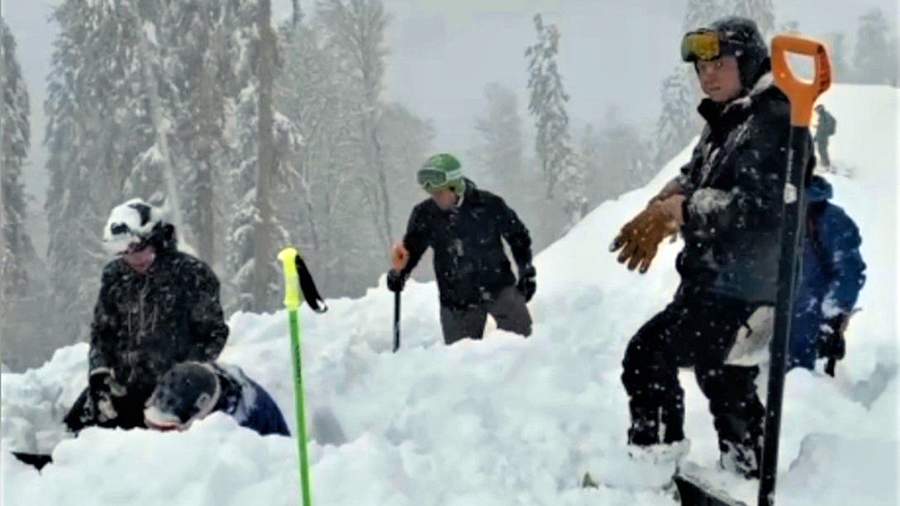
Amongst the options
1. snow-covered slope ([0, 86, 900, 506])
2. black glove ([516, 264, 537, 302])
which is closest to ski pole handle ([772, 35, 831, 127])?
snow-covered slope ([0, 86, 900, 506])

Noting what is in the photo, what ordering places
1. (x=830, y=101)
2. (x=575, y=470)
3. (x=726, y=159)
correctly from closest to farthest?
(x=726, y=159) < (x=575, y=470) < (x=830, y=101)

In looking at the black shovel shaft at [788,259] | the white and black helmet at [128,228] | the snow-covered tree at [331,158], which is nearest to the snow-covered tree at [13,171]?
the snow-covered tree at [331,158]

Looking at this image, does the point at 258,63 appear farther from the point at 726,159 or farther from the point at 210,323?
the point at 726,159

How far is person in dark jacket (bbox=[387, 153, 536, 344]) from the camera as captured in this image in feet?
23.1

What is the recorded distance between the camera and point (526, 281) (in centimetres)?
720

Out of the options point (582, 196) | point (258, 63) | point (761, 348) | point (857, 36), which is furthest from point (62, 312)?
point (857, 36)

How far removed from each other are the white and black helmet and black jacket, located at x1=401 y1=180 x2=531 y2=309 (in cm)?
218

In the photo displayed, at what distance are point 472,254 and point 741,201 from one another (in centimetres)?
344

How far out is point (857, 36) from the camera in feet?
239

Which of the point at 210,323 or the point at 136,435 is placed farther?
the point at 210,323

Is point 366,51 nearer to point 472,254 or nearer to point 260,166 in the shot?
point 260,166

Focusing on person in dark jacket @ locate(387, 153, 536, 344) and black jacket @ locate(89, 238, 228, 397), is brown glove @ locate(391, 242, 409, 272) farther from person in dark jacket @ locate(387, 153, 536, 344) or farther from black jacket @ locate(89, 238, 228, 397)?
black jacket @ locate(89, 238, 228, 397)

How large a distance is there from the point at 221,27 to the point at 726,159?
2424 centimetres

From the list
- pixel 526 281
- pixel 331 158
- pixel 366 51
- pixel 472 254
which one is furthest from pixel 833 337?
pixel 331 158
